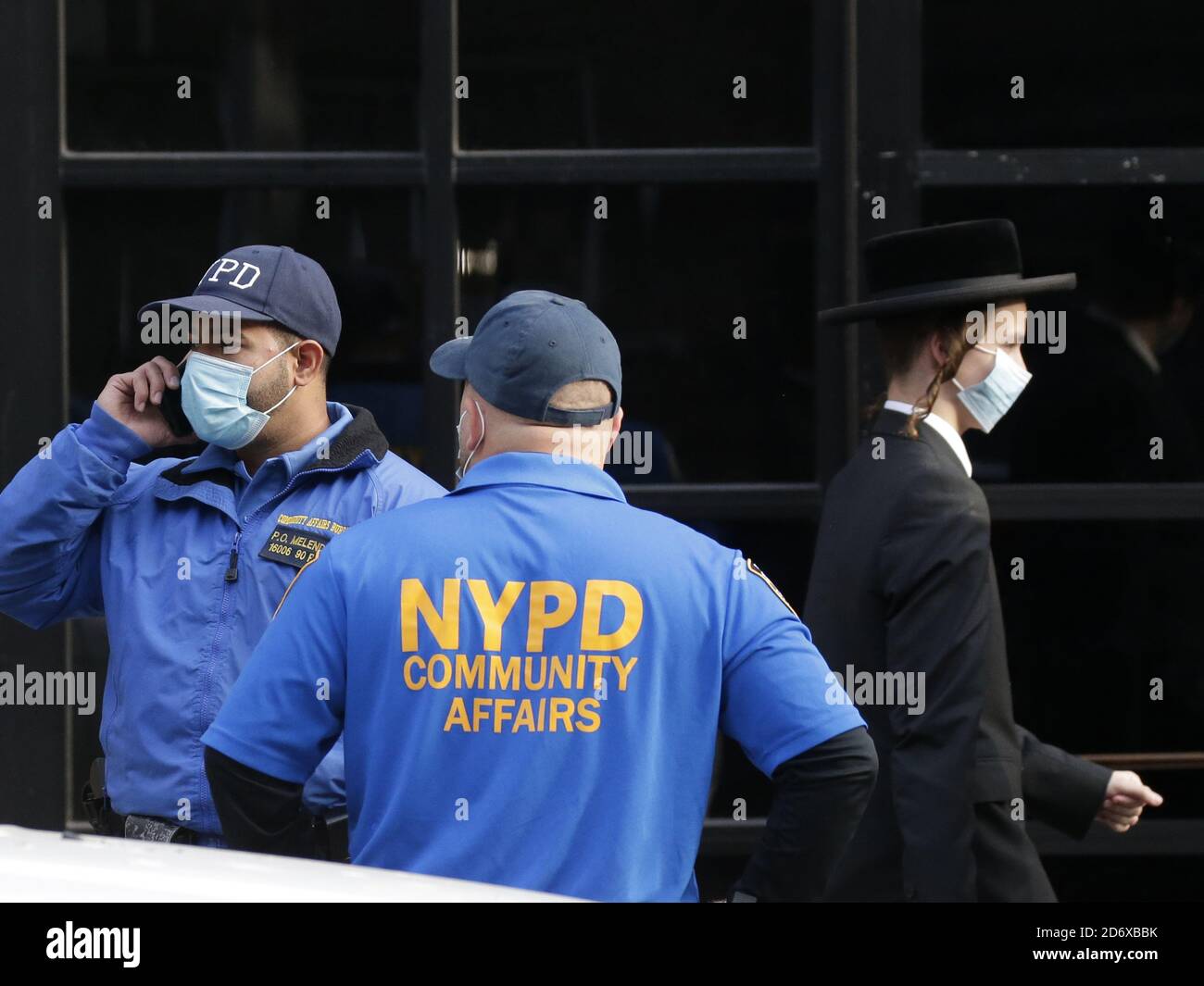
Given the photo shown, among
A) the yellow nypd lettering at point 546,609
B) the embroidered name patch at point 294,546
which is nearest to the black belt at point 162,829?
the embroidered name patch at point 294,546

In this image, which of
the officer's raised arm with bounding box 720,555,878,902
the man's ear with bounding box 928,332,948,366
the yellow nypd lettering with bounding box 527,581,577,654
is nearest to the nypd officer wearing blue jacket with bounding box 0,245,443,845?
the yellow nypd lettering with bounding box 527,581,577,654

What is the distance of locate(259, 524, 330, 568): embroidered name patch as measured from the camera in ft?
10.6

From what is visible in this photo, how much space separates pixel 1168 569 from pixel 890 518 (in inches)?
60.1

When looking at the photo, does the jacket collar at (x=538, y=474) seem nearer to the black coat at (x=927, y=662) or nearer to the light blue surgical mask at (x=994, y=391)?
the black coat at (x=927, y=662)

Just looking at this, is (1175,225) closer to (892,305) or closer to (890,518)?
(892,305)

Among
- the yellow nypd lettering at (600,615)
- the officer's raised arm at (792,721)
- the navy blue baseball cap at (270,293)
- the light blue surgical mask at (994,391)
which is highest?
the navy blue baseball cap at (270,293)

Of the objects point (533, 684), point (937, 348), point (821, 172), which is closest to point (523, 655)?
point (533, 684)

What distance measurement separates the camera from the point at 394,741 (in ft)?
8.15

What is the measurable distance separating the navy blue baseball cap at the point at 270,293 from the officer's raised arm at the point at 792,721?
1.37 metres

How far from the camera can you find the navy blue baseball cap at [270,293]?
3457mm

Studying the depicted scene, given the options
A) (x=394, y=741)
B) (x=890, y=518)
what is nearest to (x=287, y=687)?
(x=394, y=741)

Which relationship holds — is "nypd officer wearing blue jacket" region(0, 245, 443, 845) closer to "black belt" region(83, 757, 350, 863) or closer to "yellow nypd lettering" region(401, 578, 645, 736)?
"black belt" region(83, 757, 350, 863)

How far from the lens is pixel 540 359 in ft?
8.44

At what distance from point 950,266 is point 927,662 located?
3.25 ft
